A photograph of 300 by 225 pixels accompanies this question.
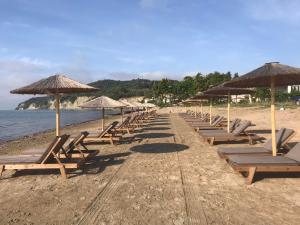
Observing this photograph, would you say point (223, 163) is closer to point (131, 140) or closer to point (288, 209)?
point (288, 209)

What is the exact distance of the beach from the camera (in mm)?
4973

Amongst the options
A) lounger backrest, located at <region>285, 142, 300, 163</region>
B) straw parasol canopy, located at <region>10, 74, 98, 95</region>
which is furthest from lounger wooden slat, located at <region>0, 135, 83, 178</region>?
lounger backrest, located at <region>285, 142, 300, 163</region>

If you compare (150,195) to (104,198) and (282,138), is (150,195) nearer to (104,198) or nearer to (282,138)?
(104,198)

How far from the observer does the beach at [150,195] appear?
4.97m

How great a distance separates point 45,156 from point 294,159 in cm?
522

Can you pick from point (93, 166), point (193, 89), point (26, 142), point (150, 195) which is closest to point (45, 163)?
point (93, 166)

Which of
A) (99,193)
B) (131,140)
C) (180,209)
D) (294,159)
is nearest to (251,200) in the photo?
(180,209)

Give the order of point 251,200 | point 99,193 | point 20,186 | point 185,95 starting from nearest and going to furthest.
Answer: point 251,200
point 99,193
point 20,186
point 185,95

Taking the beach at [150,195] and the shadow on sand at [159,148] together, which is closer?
the beach at [150,195]

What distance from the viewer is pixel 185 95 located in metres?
85.5

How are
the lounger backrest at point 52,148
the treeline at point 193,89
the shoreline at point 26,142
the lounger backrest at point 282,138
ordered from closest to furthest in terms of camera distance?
the lounger backrest at point 52,148
the lounger backrest at point 282,138
the shoreline at point 26,142
the treeline at point 193,89

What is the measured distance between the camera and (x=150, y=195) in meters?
6.02

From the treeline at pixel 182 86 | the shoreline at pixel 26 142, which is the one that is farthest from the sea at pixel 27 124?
the treeline at pixel 182 86

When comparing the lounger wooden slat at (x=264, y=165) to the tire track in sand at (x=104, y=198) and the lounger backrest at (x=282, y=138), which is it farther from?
the tire track in sand at (x=104, y=198)
